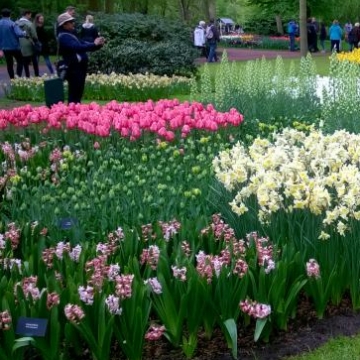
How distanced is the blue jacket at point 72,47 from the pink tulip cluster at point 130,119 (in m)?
3.75

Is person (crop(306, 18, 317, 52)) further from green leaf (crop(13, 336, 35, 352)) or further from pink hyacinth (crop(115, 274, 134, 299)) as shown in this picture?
green leaf (crop(13, 336, 35, 352))

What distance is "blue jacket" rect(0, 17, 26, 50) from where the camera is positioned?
17.9m

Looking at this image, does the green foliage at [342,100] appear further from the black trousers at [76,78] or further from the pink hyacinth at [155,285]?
the pink hyacinth at [155,285]

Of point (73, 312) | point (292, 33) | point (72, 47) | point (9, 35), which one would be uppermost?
point (9, 35)

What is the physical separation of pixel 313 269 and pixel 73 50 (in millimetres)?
8720

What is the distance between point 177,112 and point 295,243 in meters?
3.49

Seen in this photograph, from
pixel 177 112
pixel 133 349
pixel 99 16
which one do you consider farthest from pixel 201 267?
pixel 99 16

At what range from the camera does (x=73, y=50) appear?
12.2 m

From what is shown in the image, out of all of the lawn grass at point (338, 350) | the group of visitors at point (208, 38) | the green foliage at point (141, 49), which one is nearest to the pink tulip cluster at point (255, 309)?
the lawn grass at point (338, 350)

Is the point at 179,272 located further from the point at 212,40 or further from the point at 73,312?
the point at 212,40

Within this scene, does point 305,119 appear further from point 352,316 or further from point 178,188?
point 352,316

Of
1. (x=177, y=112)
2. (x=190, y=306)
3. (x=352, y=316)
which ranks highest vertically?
(x=177, y=112)

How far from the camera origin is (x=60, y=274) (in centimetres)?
399

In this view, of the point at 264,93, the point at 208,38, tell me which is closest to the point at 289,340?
the point at 264,93
